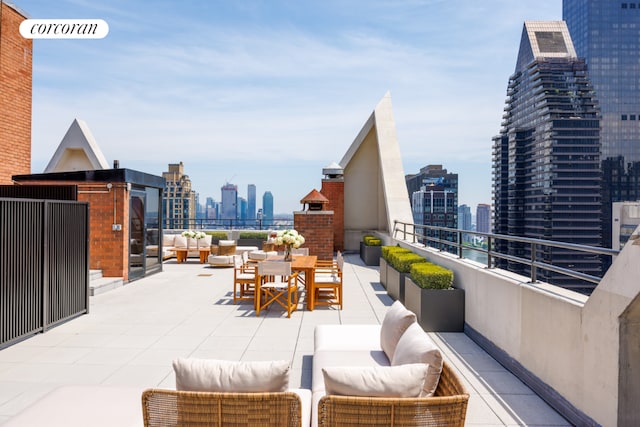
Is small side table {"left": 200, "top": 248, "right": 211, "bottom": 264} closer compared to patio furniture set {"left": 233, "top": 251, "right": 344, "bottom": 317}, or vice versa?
patio furniture set {"left": 233, "top": 251, "right": 344, "bottom": 317}

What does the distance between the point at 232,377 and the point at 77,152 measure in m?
17.8

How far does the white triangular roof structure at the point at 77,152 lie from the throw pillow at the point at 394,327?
15685 mm

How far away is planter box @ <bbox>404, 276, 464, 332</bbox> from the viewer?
19.6 feet

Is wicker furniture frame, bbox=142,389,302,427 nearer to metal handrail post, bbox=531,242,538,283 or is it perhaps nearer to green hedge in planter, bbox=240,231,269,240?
metal handrail post, bbox=531,242,538,283

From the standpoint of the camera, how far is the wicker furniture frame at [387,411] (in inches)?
85.6

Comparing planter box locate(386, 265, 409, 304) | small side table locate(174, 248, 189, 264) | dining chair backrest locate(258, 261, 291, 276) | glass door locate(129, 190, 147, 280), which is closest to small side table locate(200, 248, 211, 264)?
small side table locate(174, 248, 189, 264)

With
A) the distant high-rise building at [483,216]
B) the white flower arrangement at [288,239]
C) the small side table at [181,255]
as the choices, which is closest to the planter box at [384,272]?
the white flower arrangement at [288,239]

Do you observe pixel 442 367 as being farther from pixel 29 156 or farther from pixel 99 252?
pixel 29 156

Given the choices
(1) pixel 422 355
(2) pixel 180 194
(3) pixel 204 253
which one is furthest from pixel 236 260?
(2) pixel 180 194

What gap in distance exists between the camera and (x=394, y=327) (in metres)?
3.71

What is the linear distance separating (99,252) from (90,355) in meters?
5.37

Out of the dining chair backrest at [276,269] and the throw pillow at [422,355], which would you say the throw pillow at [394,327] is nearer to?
the throw pillow at [422,355]

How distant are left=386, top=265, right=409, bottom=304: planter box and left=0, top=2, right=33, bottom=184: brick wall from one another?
867 cm

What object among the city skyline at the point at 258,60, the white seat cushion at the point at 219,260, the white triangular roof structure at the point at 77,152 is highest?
the city skyline at the point at 258,60
